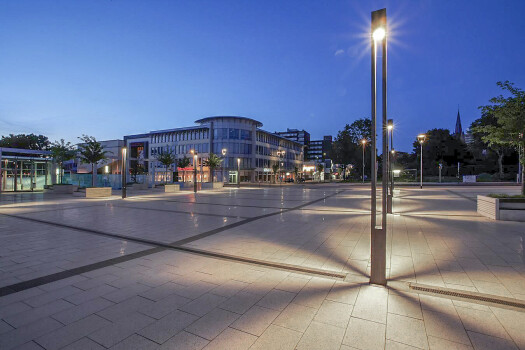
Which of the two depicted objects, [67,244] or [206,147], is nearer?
[67,244]

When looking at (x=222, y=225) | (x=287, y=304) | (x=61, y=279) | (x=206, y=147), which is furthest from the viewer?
(x=206, y=147)

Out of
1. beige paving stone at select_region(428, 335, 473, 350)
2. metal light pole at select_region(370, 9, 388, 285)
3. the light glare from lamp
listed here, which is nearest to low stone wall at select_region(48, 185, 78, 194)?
metal light pole at select_region(370, 9, 388, 285)

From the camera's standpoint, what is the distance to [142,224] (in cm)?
947

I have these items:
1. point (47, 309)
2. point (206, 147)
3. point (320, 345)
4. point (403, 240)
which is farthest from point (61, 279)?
point (206, 147)

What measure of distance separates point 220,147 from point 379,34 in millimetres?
58280

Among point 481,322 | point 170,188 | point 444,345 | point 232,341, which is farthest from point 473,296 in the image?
point 170,188

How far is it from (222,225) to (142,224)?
3.08 metres

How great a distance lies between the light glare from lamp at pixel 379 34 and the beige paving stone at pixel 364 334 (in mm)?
4275

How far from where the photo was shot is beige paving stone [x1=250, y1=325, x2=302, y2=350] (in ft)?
8.67

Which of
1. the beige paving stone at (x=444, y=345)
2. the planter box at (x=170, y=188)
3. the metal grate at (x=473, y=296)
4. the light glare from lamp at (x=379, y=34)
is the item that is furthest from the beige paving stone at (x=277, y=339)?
the planter box at (x=170, y=188)

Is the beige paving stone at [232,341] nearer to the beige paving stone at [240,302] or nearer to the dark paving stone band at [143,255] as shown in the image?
the beige paving stone at [240,302]

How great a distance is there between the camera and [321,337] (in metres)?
2.81

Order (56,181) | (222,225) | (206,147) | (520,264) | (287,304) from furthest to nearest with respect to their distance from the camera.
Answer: (206,147) < (56,181) < (222,225) < (520,264) < (287,304)

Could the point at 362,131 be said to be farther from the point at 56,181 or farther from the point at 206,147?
the point at 56,181
